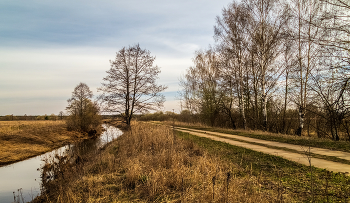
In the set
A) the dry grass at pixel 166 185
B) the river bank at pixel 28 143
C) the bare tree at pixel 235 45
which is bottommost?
the river bank at pixel 28 143

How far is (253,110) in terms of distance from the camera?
22281 mm

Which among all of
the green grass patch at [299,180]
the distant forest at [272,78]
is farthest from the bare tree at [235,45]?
the green grass patch at [299,180]

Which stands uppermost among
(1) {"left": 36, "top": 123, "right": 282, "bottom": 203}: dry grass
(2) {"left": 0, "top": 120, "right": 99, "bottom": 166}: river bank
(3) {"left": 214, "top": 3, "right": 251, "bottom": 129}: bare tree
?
(3) {"left": 214, "top": 3, "right": 251, "bottom": 129}: bare tree

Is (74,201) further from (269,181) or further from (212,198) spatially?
(269,181)

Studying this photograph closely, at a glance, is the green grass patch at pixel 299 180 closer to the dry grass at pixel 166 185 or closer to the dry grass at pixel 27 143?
the dry grass at pixel 166 185

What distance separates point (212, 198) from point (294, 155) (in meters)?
5.49

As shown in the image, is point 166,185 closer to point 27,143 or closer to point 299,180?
point 299,180

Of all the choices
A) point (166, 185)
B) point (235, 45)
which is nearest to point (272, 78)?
point (235, 45)

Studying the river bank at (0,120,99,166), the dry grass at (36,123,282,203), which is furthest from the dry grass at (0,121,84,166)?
the dry grass at (36,123,282,203)

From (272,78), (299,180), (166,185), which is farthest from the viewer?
(272,78)

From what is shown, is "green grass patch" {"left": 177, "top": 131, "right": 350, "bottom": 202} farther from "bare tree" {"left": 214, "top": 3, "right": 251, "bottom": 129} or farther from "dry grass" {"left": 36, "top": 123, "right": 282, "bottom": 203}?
"bare tree" {"left": 214, "top": 3, "right": 251, "bottom": 129}

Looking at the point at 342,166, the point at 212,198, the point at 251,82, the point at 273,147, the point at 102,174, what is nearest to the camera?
the point at 212,198

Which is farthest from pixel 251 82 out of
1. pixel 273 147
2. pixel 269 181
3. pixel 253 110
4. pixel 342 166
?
pixel 269 181

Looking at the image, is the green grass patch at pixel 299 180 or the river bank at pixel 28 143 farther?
the river bank at pixel 28 143
